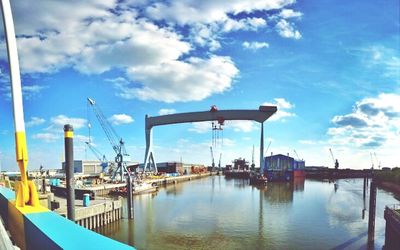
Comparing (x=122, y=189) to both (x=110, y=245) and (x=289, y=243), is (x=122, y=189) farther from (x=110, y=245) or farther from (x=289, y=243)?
(x=110, y=245)

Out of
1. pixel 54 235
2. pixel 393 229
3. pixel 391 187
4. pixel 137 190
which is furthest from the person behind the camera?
pixel 391 187

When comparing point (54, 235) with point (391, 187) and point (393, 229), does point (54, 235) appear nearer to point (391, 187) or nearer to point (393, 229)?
point (393, 229)

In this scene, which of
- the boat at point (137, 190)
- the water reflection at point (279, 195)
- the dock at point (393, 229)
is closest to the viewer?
the dock at point (393, 229)

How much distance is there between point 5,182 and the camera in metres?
27.3

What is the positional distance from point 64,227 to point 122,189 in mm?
45901

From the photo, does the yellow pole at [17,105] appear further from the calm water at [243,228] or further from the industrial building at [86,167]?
the industrial building at [86,167]

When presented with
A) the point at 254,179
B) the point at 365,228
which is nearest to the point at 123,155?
the point at 254,179

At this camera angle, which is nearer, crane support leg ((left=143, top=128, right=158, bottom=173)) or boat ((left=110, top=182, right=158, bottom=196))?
boat ((left=110, top=182, right=158, bottom=196))

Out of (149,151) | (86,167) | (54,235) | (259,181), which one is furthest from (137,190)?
(54,235)

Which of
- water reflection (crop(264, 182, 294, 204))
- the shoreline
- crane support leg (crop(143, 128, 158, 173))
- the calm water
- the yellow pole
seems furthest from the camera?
crane support leg (crop(143, 128, 158, 173))

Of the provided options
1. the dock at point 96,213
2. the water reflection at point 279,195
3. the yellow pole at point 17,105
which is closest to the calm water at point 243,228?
the dock at point 96,213

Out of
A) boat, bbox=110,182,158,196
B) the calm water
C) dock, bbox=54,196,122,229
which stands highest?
dock, bbox=54,196,122,229

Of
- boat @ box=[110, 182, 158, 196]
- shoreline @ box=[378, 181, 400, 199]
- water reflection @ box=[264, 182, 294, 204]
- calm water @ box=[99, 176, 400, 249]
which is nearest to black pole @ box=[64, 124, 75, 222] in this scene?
calm water @ box=[99, 176, 400, 249]

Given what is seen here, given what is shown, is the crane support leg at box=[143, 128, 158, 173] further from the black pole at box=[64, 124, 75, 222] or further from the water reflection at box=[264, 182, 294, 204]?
the black pole at box=[64, 124, 75, 222]
